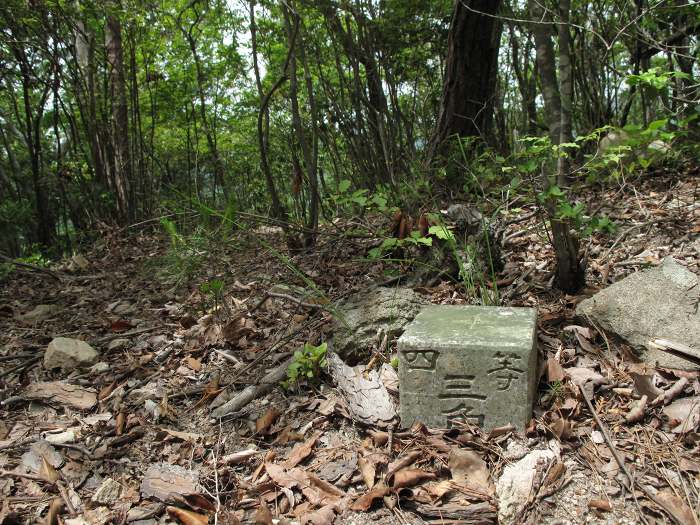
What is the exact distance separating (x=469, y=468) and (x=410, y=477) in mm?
222

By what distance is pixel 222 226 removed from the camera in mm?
3771

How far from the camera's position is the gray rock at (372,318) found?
2.72 metres

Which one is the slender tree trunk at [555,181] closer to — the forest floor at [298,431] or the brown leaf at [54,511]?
the forest floor at [298,431]

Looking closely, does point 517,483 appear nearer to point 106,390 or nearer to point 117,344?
point 106,390

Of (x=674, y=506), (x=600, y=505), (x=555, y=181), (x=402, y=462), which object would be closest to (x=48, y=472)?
(x=402, y=462)

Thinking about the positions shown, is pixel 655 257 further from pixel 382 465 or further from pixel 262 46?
pixel 262 46

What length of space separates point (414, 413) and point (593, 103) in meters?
5.46

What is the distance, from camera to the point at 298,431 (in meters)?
2.39

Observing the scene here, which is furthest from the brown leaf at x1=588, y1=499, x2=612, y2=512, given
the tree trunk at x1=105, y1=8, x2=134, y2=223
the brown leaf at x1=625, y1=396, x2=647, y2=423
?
the tree trunk at x1=105, y1=8, x2=134, y2=223

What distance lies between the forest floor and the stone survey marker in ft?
0.24

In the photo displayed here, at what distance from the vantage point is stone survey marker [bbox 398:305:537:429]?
2.06m

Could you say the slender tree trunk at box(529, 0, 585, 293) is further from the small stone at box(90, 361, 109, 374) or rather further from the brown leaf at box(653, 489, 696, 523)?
the small stone at box(90, 361, 109, 374)

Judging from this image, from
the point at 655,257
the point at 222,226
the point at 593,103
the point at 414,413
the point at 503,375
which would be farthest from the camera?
the point at 593,103

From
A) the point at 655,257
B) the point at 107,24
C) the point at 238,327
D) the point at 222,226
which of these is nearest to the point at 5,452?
the point at 238,327
